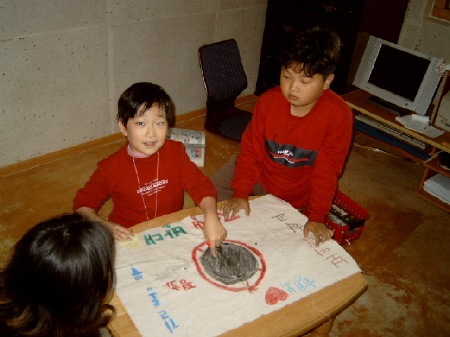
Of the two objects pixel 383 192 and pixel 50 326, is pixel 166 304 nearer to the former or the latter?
pixel 50 326

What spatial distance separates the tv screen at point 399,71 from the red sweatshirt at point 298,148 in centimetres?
171

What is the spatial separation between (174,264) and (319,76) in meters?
1.12

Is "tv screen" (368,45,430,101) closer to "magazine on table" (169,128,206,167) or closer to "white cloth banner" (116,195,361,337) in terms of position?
"magazine on table" (169,128,206,167)

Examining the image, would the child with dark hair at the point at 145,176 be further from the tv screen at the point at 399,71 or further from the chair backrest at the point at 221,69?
the tv screen at the point at 399,71

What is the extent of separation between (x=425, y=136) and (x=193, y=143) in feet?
6.53

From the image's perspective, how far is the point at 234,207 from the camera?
2025 mm

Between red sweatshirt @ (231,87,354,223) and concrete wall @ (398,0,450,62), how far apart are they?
240 cm

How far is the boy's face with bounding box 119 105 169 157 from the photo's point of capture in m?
1.89

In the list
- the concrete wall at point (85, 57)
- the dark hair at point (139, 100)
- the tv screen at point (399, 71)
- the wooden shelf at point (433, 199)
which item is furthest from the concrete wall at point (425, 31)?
the dark hair at point (139, 100)

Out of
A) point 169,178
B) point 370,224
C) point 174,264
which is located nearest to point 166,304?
point 174,264

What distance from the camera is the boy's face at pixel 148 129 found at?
6.20ft

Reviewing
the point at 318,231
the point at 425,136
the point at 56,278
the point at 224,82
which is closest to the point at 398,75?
the point at 425,136

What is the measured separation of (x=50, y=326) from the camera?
120 centimetres

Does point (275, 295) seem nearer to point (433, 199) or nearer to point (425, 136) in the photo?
point (425, 136)
